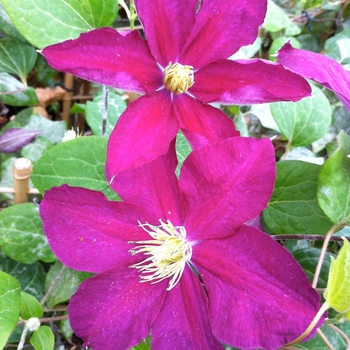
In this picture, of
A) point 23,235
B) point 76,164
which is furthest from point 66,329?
point 76,164

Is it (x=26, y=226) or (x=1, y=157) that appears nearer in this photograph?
(x=26, y=226)

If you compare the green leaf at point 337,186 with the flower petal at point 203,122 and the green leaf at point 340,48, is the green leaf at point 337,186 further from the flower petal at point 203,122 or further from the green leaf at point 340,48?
the green leaf at point 340,48

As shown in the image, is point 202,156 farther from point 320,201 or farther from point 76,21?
point 76,21

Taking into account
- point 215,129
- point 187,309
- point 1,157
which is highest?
point 215,129

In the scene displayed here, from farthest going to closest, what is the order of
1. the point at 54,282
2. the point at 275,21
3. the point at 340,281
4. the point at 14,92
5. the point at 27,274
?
the point at 275,21 → the point at 14,92 → the point at 27,274 → the point at 54,282 → the point at 340,281

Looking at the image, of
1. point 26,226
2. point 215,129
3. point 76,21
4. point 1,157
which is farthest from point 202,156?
point 1,157

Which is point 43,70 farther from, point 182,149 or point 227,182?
point 227,182

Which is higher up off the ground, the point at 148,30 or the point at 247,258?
the point at 148,30
